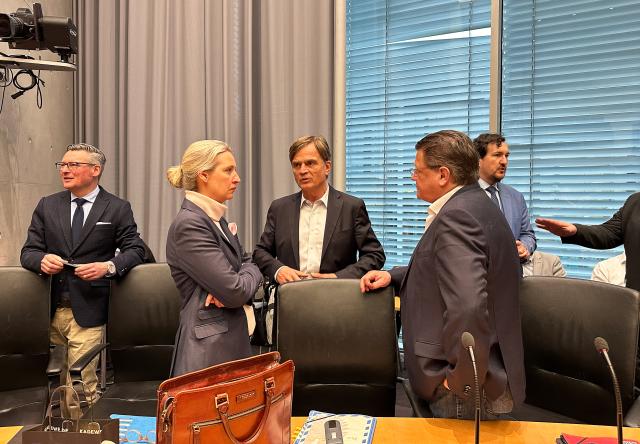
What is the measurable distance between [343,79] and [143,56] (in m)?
1.54

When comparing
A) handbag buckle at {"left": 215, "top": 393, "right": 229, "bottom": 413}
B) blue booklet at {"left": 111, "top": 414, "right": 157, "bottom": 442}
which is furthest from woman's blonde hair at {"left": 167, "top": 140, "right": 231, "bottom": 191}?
handbag buckle at {"left": 215, "top": 393, "right": 229, "bottom": 413}

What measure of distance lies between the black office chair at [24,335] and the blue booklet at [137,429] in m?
1.06

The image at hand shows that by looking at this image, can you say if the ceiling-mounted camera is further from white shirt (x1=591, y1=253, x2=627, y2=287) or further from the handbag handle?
white shirt (x1=591, y1=253, x2=627, y2=287)

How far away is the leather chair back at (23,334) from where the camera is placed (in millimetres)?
2633

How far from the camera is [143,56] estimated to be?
4602mm

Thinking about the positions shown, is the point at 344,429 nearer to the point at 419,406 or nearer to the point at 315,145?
the point at 419,406

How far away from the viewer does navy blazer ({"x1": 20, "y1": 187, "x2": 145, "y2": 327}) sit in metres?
3.15

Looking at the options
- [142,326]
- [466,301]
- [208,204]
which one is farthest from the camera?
[142,326]

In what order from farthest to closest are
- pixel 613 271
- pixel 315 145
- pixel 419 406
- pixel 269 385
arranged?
pixel 613 271
pixel 315 145
pixel 419 406
pixel 269 385

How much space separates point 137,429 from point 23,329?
129cm

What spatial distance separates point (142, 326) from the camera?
2797 millimetres

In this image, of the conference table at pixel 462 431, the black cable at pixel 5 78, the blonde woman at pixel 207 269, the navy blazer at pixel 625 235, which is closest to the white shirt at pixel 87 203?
the black cable at pixel 5 78

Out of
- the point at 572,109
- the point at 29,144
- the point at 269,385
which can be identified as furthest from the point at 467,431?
the point at 29,144

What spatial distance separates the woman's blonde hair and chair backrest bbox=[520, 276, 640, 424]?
1.30 m
